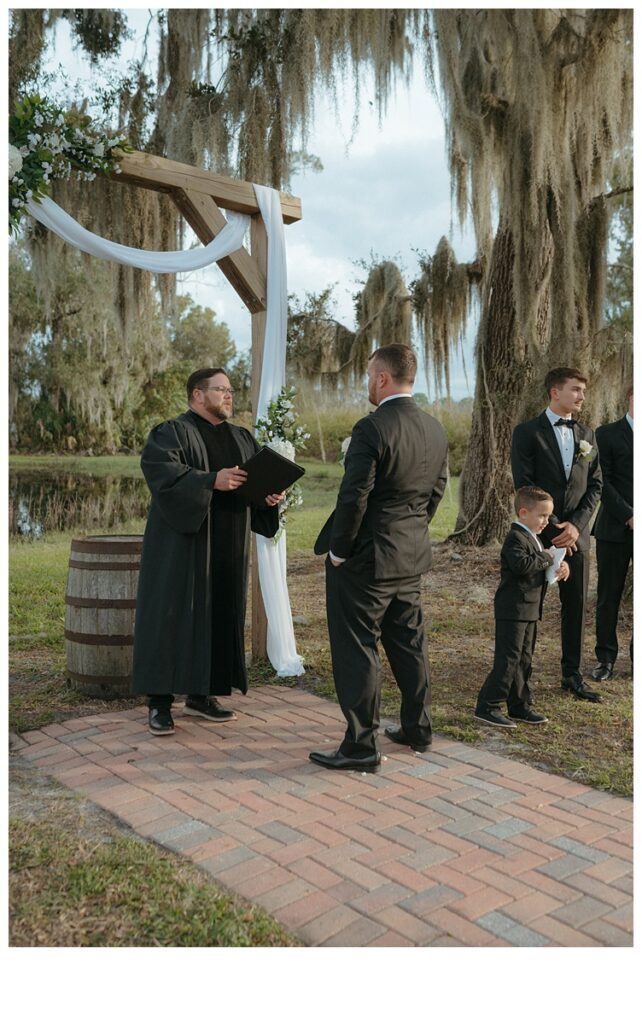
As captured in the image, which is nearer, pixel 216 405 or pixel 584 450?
pixel 216 405

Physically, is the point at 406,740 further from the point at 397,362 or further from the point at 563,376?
the point at 563,376

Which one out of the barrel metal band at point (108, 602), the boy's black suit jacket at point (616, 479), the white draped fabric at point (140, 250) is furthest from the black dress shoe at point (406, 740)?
the white draped fabric at point (140, 250)

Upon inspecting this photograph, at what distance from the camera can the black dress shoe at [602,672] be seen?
500cm

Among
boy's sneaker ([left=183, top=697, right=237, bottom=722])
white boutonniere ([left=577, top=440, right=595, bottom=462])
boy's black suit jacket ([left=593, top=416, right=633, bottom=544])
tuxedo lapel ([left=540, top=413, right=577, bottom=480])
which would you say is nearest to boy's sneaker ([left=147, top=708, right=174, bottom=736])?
boy's sneaker ([left=183, top=697, right=237, bottom=722])

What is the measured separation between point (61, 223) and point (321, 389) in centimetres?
587

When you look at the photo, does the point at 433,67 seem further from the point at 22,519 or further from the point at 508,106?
the point at 22,519

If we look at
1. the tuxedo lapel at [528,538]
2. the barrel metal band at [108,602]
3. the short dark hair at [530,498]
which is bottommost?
the barrel metal band at [108,602]

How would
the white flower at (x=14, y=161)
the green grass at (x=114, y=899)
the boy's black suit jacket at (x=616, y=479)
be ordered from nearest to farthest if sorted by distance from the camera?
the green grass at (x=114, y=899), the white flower at (x=14, y=161), the boy's black suit jacket at (x=616, y=479)

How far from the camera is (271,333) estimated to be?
5.20 m

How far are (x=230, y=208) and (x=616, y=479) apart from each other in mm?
2941

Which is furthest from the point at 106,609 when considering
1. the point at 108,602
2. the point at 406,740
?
the point at 406,740

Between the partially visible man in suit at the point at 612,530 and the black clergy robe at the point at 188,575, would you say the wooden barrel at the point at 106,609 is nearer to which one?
the black clergy robe at the point at 188,575

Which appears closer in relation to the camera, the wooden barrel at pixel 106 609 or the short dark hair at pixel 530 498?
the short dark hair at pixel 530 498

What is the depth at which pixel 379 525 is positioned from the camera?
352 centimetres
